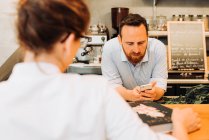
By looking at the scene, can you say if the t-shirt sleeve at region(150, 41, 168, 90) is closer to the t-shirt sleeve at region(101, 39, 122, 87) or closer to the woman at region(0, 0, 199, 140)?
the t-shirt sleeve at region(101, 39, 122, 87)

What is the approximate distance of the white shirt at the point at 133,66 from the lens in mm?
2484

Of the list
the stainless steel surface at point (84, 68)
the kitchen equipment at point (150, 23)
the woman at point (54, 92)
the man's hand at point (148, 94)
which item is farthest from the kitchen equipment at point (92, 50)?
the woman at point (54, 92)

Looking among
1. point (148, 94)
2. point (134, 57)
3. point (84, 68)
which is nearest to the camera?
point (148, 94)

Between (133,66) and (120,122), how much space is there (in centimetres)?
179

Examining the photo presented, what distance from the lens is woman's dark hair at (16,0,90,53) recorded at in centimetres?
72

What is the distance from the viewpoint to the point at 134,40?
2.32 metres

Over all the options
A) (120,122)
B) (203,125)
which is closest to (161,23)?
(203,125)

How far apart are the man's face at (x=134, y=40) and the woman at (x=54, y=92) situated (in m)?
1.56

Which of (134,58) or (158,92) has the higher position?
(134,58)

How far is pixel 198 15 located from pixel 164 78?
75.0 inches

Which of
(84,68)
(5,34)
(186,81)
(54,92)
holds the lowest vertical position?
(186,81)

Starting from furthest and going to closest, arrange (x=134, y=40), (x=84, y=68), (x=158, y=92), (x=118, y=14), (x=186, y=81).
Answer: (x=118, y=14)
(x=84, y=68)
(x=186, y=81)
(x=134, y=40)
(x=158, y=92)

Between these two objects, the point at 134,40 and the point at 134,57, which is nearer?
the point at 134,40

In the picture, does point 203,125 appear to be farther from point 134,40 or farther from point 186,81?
point 186,81
